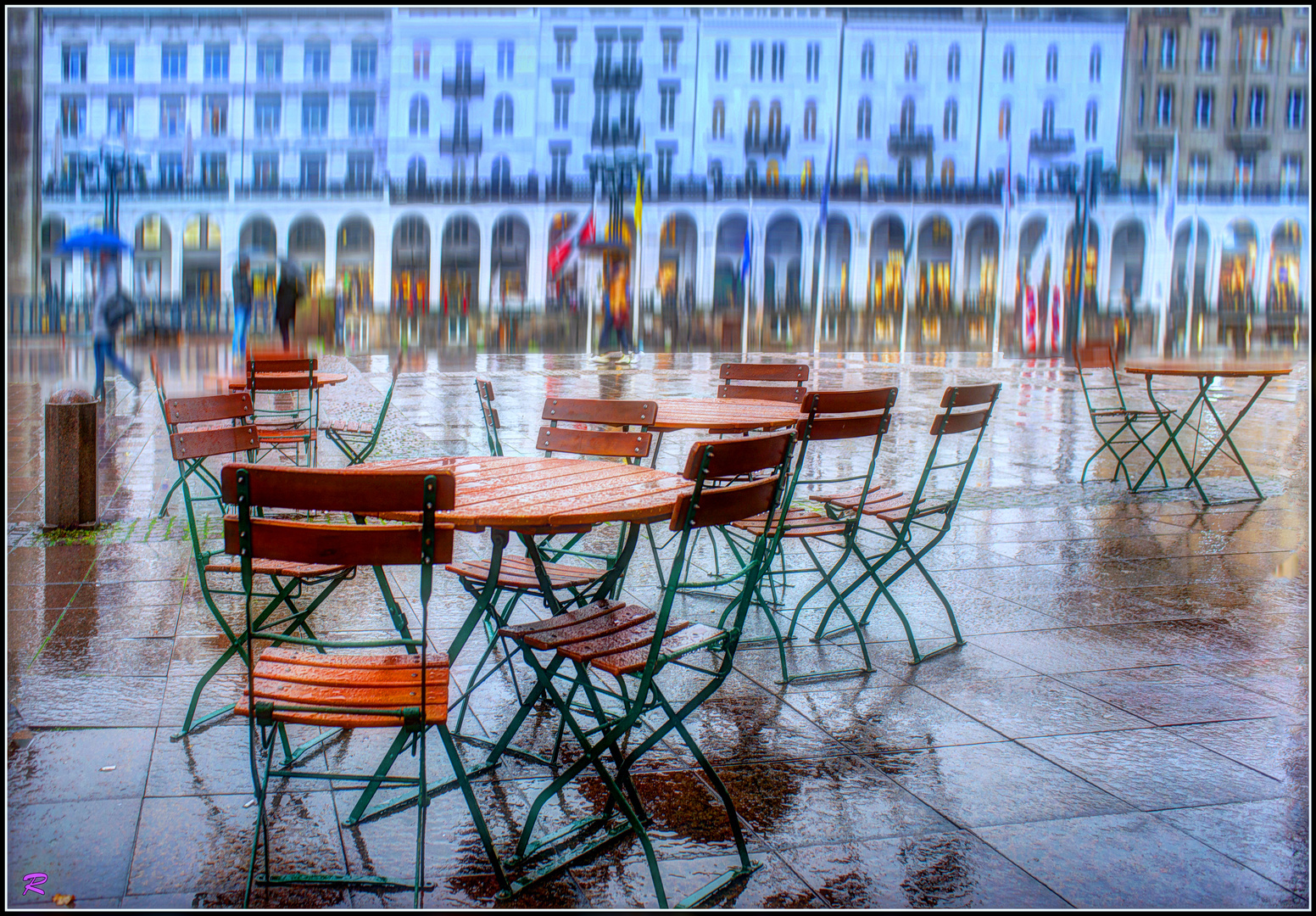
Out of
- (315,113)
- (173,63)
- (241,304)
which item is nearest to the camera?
(241,304)

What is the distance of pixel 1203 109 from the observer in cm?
1781

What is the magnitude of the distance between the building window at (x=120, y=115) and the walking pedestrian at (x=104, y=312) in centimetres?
118

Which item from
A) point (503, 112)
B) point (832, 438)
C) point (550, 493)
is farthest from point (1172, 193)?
point (550, 493)

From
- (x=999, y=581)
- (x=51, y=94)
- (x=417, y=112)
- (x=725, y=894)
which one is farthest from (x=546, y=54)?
(x=725, y=894)

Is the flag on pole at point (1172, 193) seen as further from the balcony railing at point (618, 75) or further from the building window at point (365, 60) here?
the balcony railing at point (618, 75)

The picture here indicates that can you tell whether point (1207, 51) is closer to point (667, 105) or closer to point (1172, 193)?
point (1172, 193)

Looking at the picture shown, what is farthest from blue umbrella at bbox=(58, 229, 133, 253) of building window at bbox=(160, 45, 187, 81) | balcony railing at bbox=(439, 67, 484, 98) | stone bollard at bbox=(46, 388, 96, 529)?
balcony railing at bbox=(439, 67, 484, 98)

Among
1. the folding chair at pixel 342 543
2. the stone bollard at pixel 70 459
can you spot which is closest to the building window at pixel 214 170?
the stone bollard at pixel 70 459

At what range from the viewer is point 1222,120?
643 inches

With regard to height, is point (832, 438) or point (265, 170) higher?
point (265, 170)

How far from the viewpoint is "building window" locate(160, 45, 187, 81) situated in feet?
32.9

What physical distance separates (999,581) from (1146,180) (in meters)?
16.4

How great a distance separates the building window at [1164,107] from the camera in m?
19.6

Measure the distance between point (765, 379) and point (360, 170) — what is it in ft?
51.1
